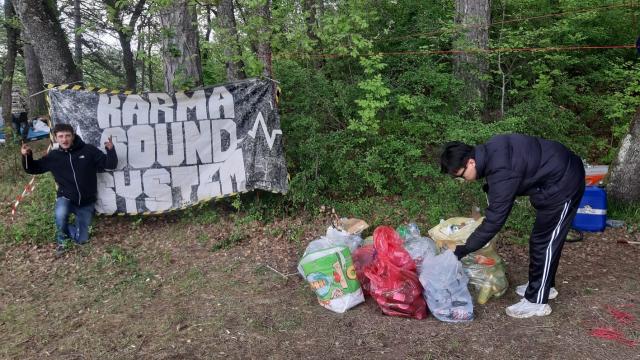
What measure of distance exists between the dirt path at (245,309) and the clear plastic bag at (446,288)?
11cm

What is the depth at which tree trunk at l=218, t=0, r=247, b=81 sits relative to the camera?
5.72 metres

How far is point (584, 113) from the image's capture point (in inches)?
305

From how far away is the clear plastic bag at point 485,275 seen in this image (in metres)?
3.93

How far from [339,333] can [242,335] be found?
2.55 feet

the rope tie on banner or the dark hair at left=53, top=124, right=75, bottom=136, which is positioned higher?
the dark hair at left=53, top=124, right=75, bottom=136

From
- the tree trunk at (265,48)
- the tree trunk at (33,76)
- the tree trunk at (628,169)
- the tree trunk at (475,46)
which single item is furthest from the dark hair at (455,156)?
the tree trunk at (33,76)

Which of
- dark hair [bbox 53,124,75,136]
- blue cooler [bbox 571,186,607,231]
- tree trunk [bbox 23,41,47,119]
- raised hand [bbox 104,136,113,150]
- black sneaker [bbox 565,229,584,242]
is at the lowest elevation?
black sneaker [bbox 565,229,584,242]

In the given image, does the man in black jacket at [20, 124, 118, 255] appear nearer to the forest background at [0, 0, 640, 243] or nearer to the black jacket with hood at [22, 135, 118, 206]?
the black jacket with hood at [22, 135, 118, 206]

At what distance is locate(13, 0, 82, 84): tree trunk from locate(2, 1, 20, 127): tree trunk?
2.54 meters

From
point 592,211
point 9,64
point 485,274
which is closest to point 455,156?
point 485,274

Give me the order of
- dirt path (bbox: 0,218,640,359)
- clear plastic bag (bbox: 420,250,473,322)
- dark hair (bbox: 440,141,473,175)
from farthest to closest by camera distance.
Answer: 1. clear plastic bag (bbox: 420,250,473,322)
2. dirt path (bbox: 0,218,640,359)
3. dark hair (bbox: 440,141,473,175)

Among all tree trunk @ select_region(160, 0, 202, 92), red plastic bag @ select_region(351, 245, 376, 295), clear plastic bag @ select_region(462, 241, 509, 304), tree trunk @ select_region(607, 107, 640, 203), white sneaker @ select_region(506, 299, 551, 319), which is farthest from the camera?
tree trunk @ select_region(160, 0, 202, 92)

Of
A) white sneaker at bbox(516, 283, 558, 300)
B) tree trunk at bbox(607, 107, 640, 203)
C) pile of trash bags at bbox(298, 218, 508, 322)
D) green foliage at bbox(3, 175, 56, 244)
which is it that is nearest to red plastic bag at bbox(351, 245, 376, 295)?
pile of trash bags at bbox(298, 218, 508, 322)

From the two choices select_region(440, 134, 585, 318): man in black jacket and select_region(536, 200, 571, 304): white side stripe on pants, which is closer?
select_region(440, 134, 585, 318): man in black jacket
